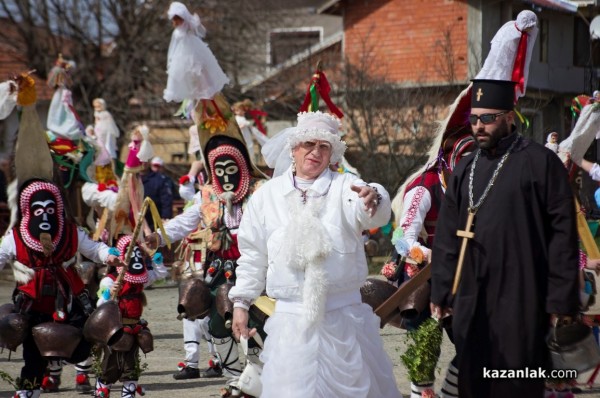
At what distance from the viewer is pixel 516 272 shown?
5.79 meters

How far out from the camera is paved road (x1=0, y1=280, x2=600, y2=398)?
371 inches

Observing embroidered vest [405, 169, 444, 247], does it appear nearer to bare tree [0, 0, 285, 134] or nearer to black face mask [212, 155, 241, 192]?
black face mask [212, 155, 241, 192]

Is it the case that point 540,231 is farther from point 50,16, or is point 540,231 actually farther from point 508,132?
point 50,16

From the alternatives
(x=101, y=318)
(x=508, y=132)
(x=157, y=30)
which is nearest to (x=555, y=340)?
(x=508, y=132)

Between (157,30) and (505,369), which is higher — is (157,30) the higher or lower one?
the higher one

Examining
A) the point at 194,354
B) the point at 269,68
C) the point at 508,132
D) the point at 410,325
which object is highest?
the point at 269,68

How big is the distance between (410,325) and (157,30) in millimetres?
20635

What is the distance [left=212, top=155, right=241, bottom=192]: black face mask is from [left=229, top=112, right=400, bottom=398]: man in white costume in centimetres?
281

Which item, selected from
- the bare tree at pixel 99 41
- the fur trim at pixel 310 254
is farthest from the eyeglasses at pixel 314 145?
the bare tree at pixel 99 41

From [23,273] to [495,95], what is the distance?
3.86 metres

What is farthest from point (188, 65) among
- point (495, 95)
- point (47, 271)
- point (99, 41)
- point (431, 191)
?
point (99, 41)

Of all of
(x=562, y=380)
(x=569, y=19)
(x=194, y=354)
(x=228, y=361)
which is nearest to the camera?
(x=562, y=380)

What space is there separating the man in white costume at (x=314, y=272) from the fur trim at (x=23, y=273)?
7.30 feet

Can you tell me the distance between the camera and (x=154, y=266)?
9.52 metres
